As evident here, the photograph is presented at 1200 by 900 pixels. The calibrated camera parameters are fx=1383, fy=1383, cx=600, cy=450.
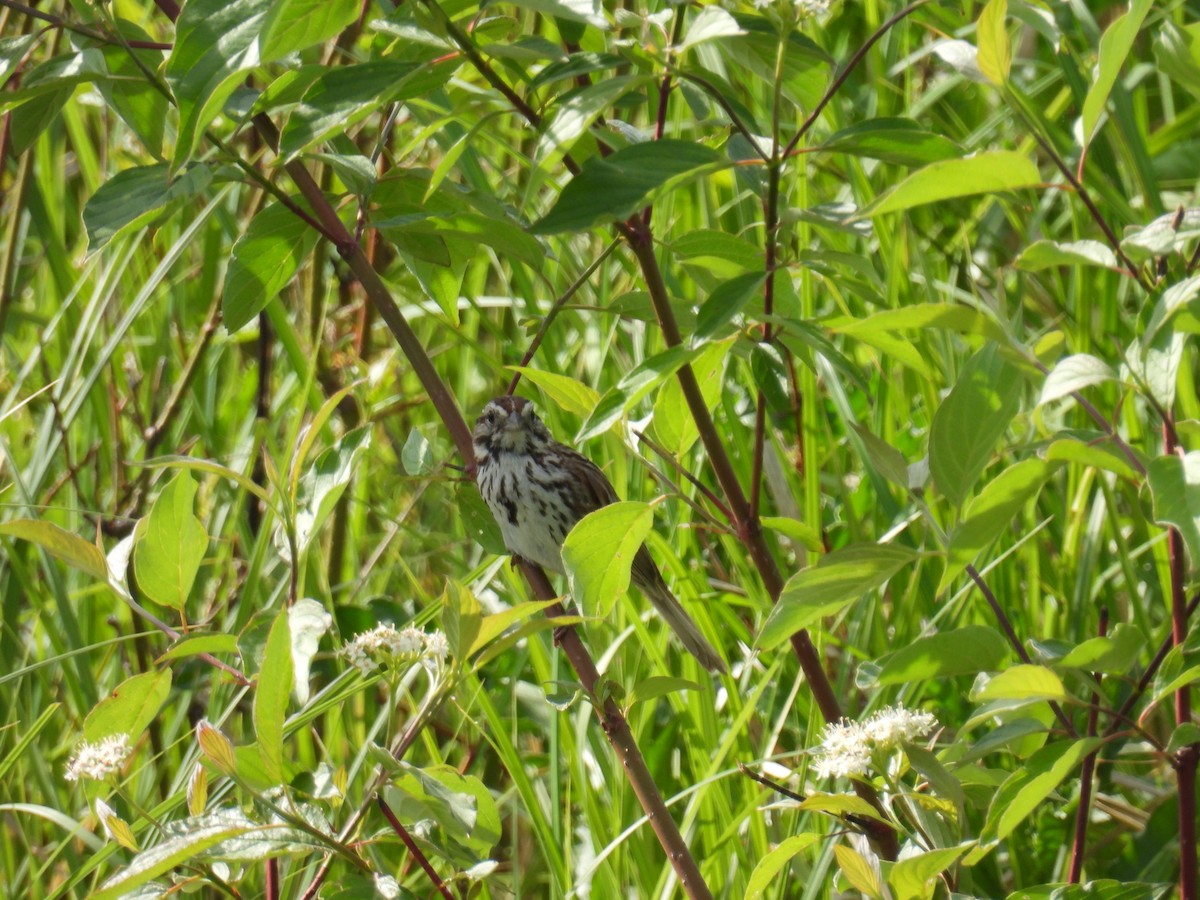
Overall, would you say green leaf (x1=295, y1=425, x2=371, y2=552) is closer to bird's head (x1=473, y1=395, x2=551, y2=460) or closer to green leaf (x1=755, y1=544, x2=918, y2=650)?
green leaf (x1=755, y1=544, x2=918, y2=650)

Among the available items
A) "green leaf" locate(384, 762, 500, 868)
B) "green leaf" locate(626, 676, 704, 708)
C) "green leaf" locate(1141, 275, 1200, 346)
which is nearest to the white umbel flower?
"green leaf" locate(626, 676, 704, 708)

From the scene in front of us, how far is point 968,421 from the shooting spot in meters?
1.22

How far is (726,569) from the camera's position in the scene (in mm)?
3260

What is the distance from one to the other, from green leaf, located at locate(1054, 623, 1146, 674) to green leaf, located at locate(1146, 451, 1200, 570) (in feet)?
0.49

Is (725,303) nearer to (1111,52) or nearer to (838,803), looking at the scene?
(1111,52)

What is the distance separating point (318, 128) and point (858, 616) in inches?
71.0

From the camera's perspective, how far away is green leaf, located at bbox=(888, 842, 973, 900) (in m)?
1.17

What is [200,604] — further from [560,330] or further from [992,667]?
[992,667]

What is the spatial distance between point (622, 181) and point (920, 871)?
0.64 meters

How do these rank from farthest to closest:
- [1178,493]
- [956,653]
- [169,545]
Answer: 1. [169,545]
2. [956,653]
3. [1178,493]

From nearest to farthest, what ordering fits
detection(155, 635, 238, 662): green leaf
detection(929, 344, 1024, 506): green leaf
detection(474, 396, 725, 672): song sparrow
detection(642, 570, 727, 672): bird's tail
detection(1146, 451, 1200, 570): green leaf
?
detection(1146, 451, 1200, 570): green leaf < detection(929, 344, 1024, 506): green leaf < detection(155, 635, 238, 662): green leaf < detection(642, 570, 727, 672): bird's tail < detection(474, 396, 725, 672): song sparrow

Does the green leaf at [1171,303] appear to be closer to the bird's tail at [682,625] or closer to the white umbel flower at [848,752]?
the white umbel flower at [848,752]

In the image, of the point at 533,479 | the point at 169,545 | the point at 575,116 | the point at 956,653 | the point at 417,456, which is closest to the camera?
the point at 575,116

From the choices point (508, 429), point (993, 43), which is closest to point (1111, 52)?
point (993, 43)
